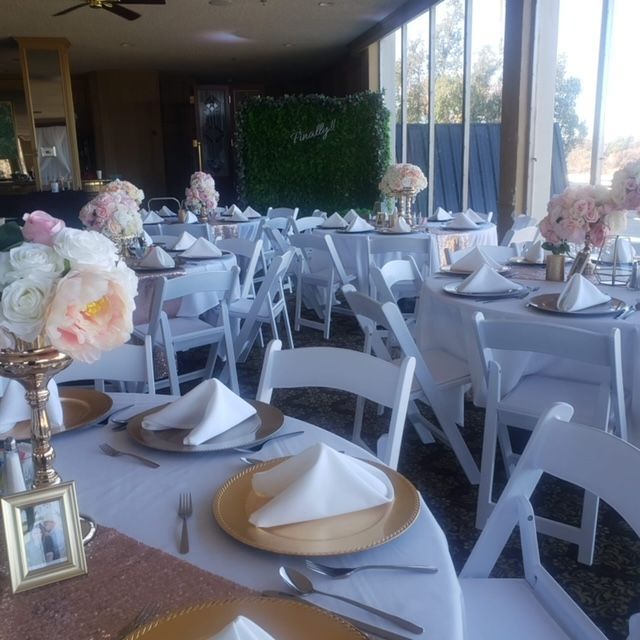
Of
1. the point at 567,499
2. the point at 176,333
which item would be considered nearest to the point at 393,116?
the point at 176,333

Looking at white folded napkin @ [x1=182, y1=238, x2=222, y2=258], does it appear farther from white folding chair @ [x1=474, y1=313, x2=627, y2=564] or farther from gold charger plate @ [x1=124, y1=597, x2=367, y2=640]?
gold charger plate @ [x1=124, y1=597, x2=367, y2=640]

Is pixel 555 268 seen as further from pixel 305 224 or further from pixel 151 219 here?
pixel 151 219

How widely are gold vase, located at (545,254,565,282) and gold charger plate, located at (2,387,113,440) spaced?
7.14 ft

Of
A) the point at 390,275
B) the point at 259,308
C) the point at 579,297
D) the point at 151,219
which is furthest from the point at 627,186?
the point at 151,219

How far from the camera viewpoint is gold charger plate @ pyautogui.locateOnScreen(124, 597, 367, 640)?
2.47 feet

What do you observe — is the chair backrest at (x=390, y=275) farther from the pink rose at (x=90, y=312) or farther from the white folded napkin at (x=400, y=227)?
the pink rose at (x=90, y=312)

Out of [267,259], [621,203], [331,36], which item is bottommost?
[267,259]

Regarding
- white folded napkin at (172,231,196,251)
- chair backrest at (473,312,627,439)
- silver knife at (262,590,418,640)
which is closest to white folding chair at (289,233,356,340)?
white folded napkin at (172,231,196,251)

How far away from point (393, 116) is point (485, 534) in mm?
9382

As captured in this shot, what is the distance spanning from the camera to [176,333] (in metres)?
3.42

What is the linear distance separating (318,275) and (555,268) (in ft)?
7.98

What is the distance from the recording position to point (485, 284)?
2.72 metres

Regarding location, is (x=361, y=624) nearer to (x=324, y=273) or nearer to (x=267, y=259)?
(x=324, y=273)

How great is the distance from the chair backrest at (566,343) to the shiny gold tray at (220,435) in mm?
914
